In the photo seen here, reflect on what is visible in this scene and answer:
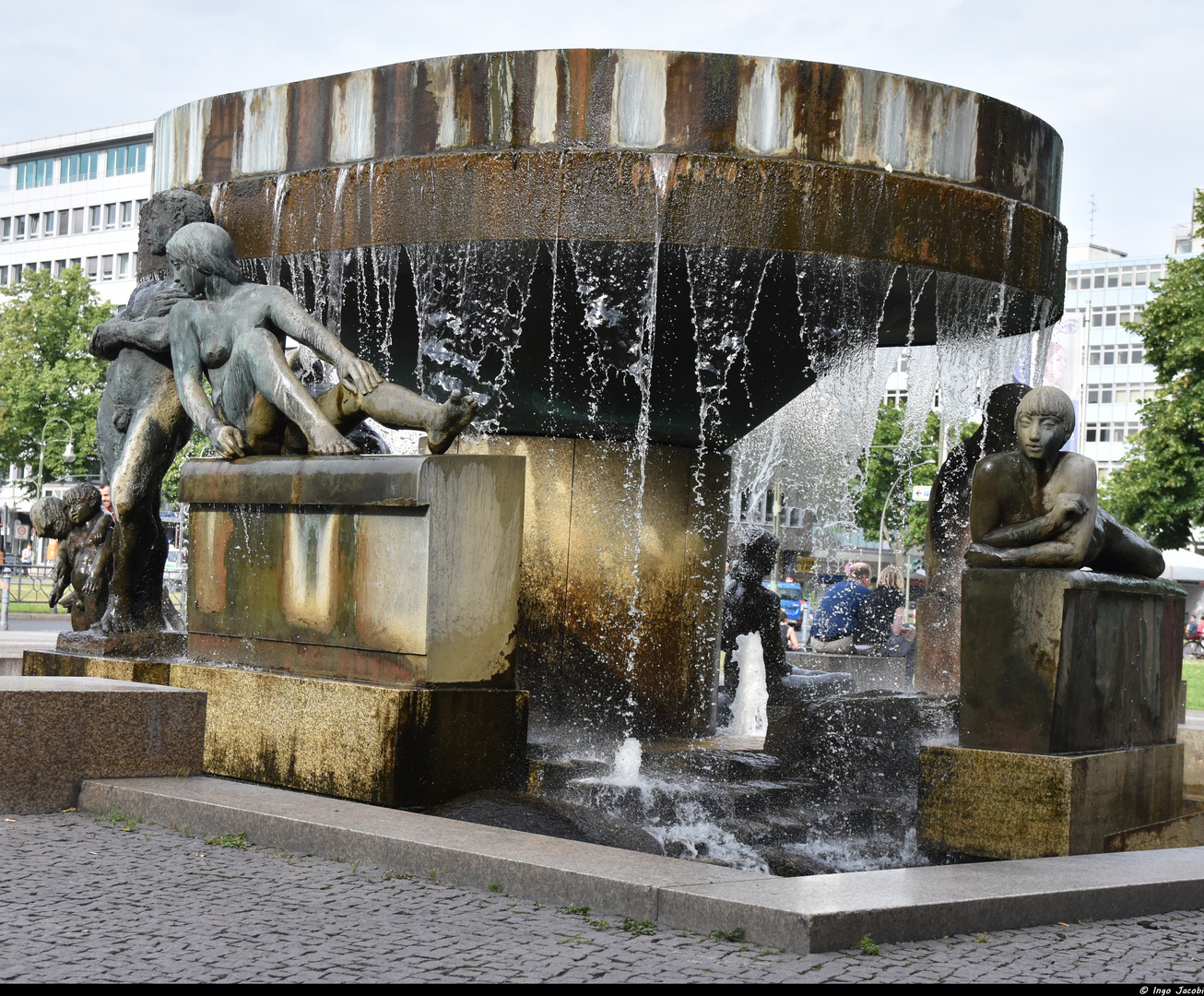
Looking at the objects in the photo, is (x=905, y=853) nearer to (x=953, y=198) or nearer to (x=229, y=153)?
(x=953, y=198)

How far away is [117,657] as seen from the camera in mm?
7621

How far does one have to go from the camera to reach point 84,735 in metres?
6.05

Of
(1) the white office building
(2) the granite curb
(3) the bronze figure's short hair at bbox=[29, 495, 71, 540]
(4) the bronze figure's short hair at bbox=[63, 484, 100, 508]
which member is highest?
(1) the white office building

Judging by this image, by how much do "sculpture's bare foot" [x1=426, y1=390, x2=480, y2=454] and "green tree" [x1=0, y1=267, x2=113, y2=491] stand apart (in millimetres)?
44038

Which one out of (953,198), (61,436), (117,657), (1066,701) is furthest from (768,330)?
(61,436)

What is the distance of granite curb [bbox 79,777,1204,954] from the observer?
4.10m

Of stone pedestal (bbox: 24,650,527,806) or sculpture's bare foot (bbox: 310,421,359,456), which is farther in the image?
sculpture's bare foot (bbox: 310,421,359,456)

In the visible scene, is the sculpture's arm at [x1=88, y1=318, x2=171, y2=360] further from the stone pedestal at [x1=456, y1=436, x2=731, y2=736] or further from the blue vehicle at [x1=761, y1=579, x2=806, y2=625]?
the blue vehicle at [x1=761, y1=579, x2=806, y2=625]

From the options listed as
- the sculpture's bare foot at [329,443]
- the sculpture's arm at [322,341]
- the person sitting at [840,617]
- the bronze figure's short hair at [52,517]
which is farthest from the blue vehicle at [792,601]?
the sculpture's bare foot at [329,443]

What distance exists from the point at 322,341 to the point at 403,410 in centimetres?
62

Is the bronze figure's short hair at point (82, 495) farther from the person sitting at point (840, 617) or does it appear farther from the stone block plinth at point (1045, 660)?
the person sitting at point (840, 617)

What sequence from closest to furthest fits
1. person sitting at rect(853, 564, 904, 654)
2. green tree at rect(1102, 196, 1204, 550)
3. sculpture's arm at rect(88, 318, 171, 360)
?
1. sculpture's arm at rect(88, 318, 171, 360)
2. person sitting at rect(853, 564, 904, 654)
3. green tree at rect(1102, 196, 1204, 550)

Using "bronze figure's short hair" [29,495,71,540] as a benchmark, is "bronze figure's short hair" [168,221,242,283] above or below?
above

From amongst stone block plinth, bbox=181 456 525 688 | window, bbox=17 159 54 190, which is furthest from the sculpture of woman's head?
window, bbox=17 159 54 190
